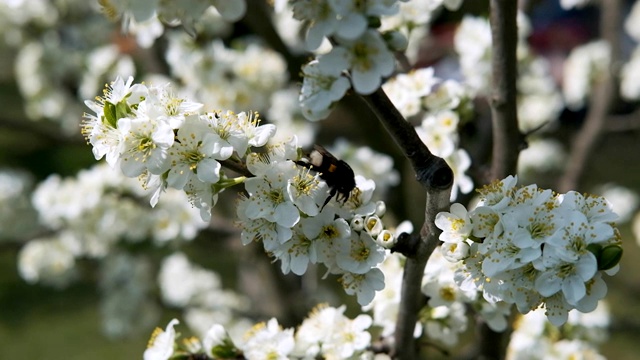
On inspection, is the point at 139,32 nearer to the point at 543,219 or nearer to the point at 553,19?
the point at 543,219

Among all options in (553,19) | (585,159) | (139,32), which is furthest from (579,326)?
(553,19)

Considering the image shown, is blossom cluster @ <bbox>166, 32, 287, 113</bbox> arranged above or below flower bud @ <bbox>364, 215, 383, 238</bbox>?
below

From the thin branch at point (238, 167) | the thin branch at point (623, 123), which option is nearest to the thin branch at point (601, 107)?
the thin branch at point (623, 123)

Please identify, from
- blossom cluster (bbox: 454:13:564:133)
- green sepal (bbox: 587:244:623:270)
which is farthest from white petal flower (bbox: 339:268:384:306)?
blossom cluster (bbox: 454:13:564:133)

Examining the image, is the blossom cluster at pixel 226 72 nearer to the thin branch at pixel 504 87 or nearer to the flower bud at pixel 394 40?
the thin branch at pixel 504 87

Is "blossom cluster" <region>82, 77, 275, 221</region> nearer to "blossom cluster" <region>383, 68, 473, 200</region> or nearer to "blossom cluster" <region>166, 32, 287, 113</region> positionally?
"blossom cluster" <region>383, 68, 473, 200</region>

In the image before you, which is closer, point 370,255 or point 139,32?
point 370,255
